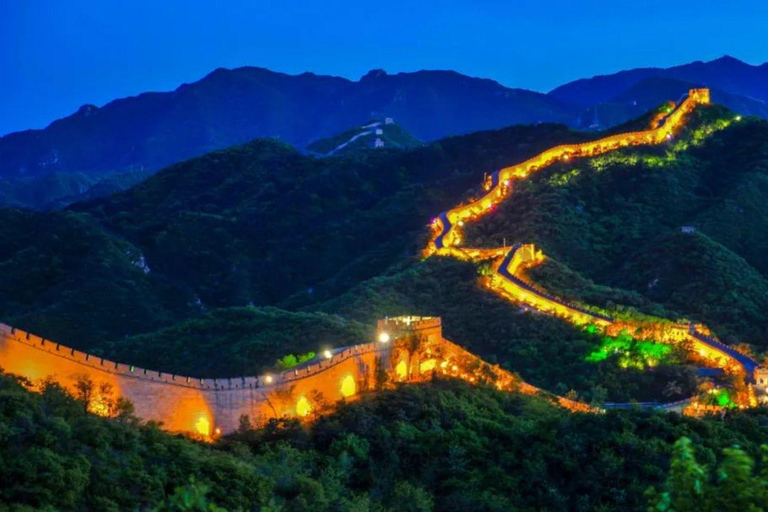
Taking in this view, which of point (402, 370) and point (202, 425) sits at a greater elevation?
point (402, 370)

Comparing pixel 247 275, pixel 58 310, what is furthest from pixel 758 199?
pixel 58 310

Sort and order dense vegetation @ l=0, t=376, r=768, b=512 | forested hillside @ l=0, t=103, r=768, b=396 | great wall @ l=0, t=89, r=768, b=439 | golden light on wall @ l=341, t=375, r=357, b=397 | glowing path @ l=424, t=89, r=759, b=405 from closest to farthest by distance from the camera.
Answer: dense vegetation @ l=0, t=376, r=768, b=512, great wall @ l=0, t=89, r=768, b=439, golden light on wall @ l=341, t=375, r=357, b=397, glowing path @ l=424, t=89, r=759, b=405, forested hillside @ l=0, t=103, r=768, b=396

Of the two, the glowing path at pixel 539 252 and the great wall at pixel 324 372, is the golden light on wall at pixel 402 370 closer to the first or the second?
the great wall at pixel 324 372

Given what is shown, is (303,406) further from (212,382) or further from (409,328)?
(409,328)

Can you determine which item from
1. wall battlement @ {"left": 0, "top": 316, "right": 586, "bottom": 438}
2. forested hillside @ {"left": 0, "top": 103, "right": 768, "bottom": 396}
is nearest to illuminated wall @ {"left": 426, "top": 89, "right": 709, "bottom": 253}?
forested hillside @ {"left": 0, "top": 103, "right": 768, "bottom": 396}

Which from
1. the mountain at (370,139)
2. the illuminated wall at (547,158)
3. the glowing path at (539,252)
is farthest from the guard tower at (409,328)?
the mountain at (370,139)

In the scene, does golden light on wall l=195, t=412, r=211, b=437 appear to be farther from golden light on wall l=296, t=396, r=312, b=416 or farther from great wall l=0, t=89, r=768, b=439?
golden light on wall l=296, t=396, r=312, b=416

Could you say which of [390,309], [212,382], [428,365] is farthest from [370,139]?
[212,382]
